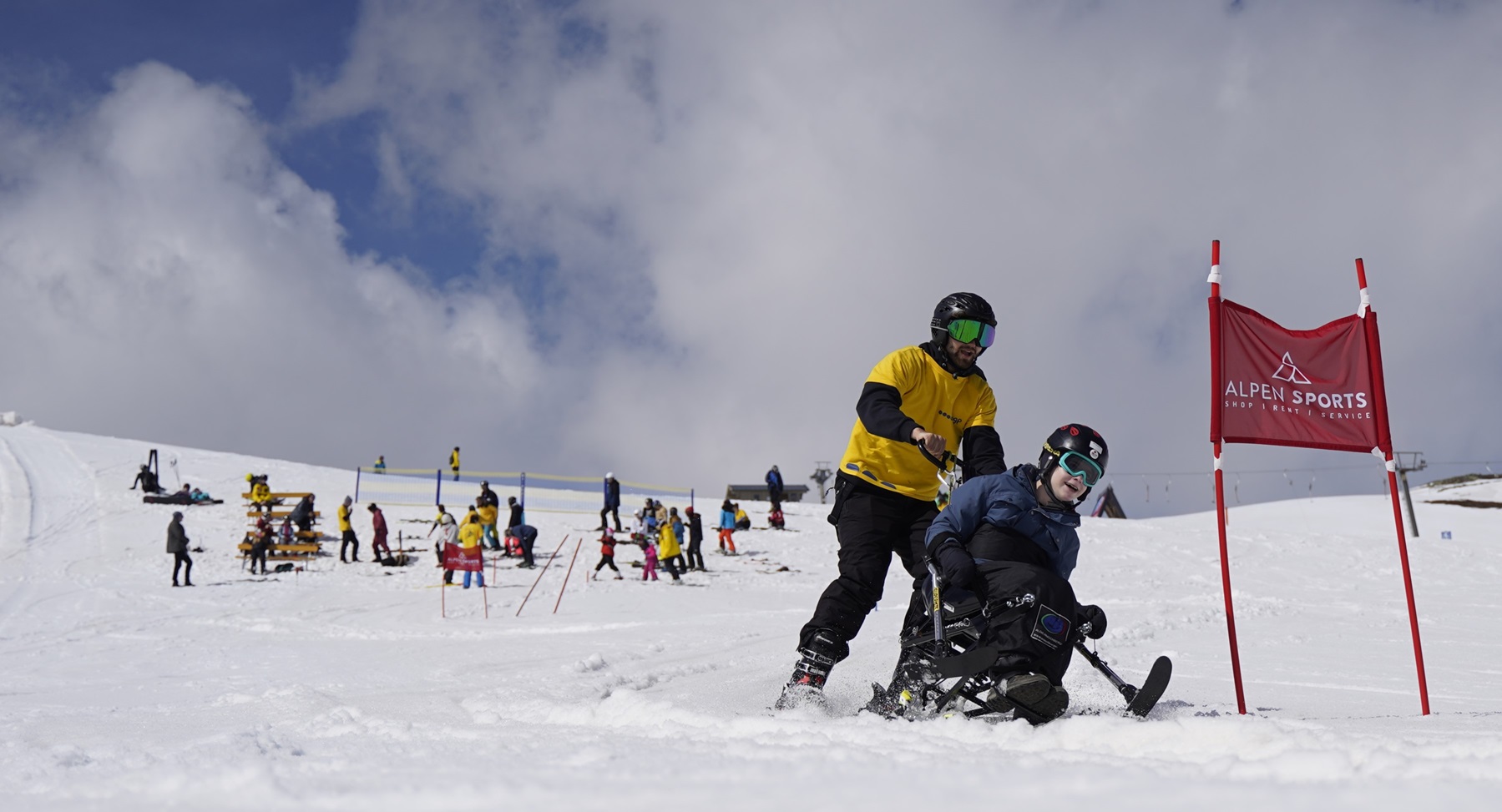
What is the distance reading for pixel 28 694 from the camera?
18.9 feet

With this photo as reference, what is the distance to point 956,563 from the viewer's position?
3436mm

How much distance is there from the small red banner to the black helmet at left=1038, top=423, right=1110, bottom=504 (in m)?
11.7

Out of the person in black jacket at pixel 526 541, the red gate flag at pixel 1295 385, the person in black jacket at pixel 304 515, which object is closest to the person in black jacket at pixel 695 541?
the person in black jacket at pixel 526 541

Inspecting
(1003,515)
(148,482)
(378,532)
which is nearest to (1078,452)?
(1003,515)

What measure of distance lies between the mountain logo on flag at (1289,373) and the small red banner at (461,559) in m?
11.5

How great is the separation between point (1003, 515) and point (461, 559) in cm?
1206

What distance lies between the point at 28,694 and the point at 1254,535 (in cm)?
2249

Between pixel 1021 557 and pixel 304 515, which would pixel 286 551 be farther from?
pixel 1021 557

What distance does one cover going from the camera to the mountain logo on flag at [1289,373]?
4.91m

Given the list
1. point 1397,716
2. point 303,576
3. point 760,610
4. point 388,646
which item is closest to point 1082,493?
point 1397,716

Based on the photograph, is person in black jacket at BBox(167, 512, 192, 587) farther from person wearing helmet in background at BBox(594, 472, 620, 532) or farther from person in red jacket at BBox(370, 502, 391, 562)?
person wearing helmet in background at BBox(594, 472, 620, 532)

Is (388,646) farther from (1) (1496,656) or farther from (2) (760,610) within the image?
(1) (1496,656)

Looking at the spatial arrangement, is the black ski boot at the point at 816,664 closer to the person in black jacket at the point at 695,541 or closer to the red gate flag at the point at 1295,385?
the red gate flag at the point at 1295,385

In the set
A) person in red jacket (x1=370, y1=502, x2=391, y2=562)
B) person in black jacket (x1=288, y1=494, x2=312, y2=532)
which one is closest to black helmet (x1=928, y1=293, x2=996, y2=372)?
person in red jacket (x1=370, y1=502, x2=391, y2=562)
